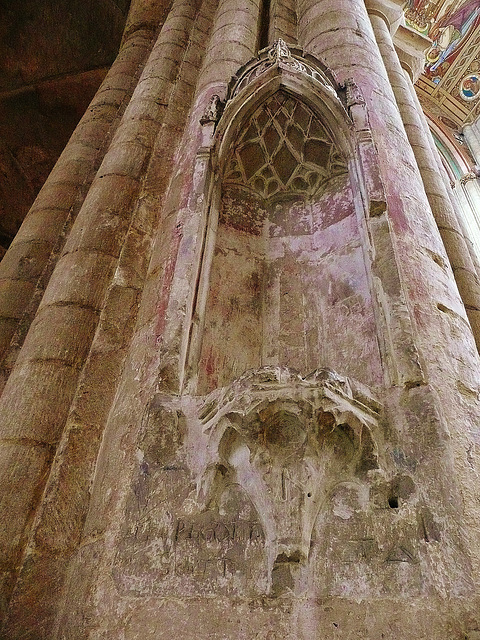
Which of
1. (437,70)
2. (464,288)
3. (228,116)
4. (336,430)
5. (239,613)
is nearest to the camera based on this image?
(239,613)

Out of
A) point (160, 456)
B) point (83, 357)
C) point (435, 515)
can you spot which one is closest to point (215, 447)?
point (160, 456)

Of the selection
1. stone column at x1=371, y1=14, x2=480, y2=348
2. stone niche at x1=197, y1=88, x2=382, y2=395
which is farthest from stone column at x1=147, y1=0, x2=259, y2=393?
stone column at x1=371, y1=14, x2=480, y2=348

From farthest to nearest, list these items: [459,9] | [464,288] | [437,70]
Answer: [437,70], [459,9], [464,288]

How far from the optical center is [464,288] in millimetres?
4344

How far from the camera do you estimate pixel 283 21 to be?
227 inches

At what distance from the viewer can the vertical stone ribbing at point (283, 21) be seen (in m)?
5.53

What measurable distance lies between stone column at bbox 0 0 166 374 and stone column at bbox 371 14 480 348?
125 inches

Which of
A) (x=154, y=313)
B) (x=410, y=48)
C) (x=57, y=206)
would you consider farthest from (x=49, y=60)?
(x=154, y=313)

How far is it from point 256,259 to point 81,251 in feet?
3.96

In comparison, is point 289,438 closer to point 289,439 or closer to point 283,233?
point 289,439

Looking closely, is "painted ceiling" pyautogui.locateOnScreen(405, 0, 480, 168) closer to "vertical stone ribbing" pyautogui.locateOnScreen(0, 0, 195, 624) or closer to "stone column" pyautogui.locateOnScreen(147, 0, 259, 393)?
"stone column" pyautogui.locateOnScreen(147, 0, 259, 393)

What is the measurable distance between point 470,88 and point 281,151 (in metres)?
14.5

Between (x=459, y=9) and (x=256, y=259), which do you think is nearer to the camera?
(x=256, y=259)

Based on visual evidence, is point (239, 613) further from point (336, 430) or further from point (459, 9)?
point (459, 9)
